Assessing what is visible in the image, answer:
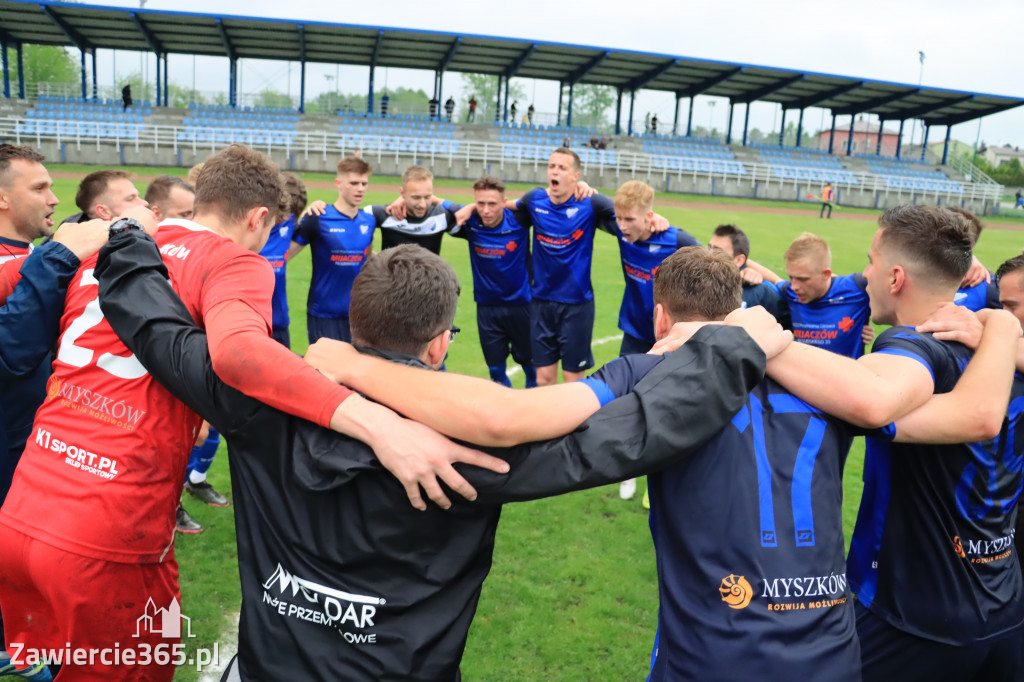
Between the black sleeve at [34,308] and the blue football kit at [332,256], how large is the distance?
5.00 metres

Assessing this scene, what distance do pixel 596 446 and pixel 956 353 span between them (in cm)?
167

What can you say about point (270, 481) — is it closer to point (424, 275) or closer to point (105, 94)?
point (424, 275)

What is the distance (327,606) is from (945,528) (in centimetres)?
245

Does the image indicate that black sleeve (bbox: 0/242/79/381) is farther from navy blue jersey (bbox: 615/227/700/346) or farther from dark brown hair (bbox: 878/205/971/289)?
navy blue jersey (bbox: 615/227/700/346)

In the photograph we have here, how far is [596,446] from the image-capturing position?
7.27ft

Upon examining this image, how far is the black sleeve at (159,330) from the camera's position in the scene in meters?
2.45

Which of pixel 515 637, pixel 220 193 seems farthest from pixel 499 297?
pixel 220 193

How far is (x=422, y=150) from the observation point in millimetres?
42406

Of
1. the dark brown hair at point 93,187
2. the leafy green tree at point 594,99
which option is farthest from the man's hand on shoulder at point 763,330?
the leafy green tree at point 594,99

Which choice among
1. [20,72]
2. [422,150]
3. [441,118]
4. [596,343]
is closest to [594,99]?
[441,118]

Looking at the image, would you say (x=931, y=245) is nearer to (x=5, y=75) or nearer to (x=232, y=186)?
(x=232, y=186)

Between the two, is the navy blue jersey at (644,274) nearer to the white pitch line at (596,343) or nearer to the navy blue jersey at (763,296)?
the navy blue jersey at (763,296)

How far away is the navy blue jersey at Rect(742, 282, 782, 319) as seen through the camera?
6.59m

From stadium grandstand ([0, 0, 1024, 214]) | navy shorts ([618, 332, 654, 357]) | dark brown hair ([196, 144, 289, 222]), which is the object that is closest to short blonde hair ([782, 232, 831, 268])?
navy shorts ([618, 332, 654, 357])
